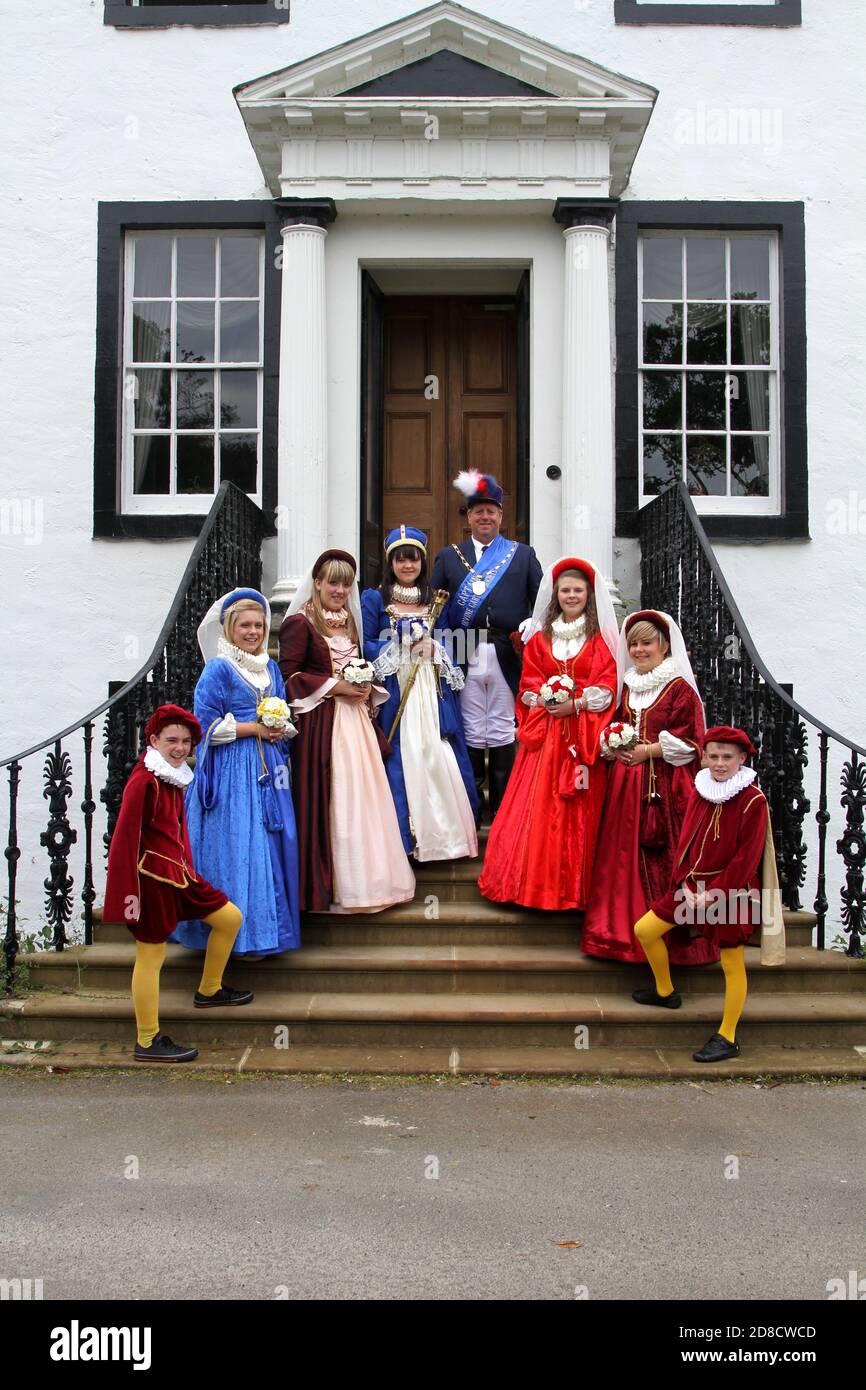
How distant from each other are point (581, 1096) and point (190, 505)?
18.8 ft

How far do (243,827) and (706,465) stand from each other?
5.16 m

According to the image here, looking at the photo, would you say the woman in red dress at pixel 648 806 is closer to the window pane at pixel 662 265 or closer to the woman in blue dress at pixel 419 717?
the woman in blue dress at pixel 419 717

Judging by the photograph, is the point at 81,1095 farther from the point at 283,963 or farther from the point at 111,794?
the point at 111,794

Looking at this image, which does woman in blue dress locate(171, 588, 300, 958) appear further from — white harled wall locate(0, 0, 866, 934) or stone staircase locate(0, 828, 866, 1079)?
white harled wall locate(0, 0, 866, 934)

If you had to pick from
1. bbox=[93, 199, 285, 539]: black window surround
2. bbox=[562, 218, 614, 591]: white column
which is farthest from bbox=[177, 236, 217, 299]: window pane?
bbox=[562, 218, 614, 591]: white column

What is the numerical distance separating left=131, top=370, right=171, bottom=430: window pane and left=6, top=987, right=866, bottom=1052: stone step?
5.06 m

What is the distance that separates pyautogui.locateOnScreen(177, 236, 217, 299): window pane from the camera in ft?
30.4

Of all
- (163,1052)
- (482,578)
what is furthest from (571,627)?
(163,1052)

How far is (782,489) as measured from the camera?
29.7 ft

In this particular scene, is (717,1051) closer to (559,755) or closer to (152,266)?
(559,755)

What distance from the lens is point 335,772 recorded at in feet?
19.6

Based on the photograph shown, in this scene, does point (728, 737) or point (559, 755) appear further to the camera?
point (559, 755)

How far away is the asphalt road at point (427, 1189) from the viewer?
132 inches

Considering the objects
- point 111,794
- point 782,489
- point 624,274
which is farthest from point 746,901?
point 624,274
